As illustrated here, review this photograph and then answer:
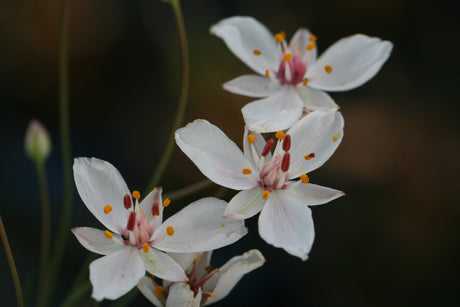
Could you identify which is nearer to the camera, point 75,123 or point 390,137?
point 75,123

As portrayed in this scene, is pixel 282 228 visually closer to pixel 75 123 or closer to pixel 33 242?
pixel 33 242

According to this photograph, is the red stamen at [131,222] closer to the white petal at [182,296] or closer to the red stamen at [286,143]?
the white petal at [182,296]

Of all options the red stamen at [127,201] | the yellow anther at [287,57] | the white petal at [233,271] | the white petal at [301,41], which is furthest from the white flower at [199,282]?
the white petal at [301,41]

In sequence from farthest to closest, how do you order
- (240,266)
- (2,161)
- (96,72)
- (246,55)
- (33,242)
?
(96,72) → (2,161) → (33,242) → (246,55) → (240,266)

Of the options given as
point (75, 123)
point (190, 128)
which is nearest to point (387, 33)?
point (75, 123)

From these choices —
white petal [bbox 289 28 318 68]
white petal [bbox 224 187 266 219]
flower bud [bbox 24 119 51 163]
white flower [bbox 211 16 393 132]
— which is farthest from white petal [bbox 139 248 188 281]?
white petal [bbox 289 28 318 68]

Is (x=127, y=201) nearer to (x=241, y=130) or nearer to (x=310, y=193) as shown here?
(x=310, y=193)
